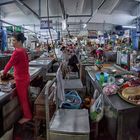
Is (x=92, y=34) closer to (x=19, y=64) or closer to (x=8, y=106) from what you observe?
(x=19, y=64)

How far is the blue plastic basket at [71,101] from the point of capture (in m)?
3.67

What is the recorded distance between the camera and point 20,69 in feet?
12.5

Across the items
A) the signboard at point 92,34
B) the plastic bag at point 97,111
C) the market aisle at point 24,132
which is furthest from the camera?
the signboard at point 92,34

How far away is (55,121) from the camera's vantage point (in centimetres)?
291

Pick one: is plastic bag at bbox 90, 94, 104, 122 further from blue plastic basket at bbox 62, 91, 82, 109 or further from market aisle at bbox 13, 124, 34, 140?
market aisle at bbox 13, 124, 34, 140

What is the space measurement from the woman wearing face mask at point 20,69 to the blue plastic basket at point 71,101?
2.35 feet

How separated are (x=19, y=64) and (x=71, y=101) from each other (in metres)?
1.12

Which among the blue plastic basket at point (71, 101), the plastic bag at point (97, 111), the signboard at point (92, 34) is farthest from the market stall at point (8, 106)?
the signboard at point (92, 34)

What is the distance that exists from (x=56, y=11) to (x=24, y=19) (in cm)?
357

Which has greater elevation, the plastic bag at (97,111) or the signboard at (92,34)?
the signboard at (92,34)

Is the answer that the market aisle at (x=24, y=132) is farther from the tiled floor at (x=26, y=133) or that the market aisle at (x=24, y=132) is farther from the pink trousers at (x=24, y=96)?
the pink trousers at (x=24, y=96)

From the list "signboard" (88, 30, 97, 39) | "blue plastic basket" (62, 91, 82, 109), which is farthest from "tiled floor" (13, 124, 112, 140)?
"signboard" (88, 30, 97, 39)

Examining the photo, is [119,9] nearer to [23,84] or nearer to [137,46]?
[137,46]

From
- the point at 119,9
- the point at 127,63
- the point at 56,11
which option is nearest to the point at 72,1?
the point at 56,11
